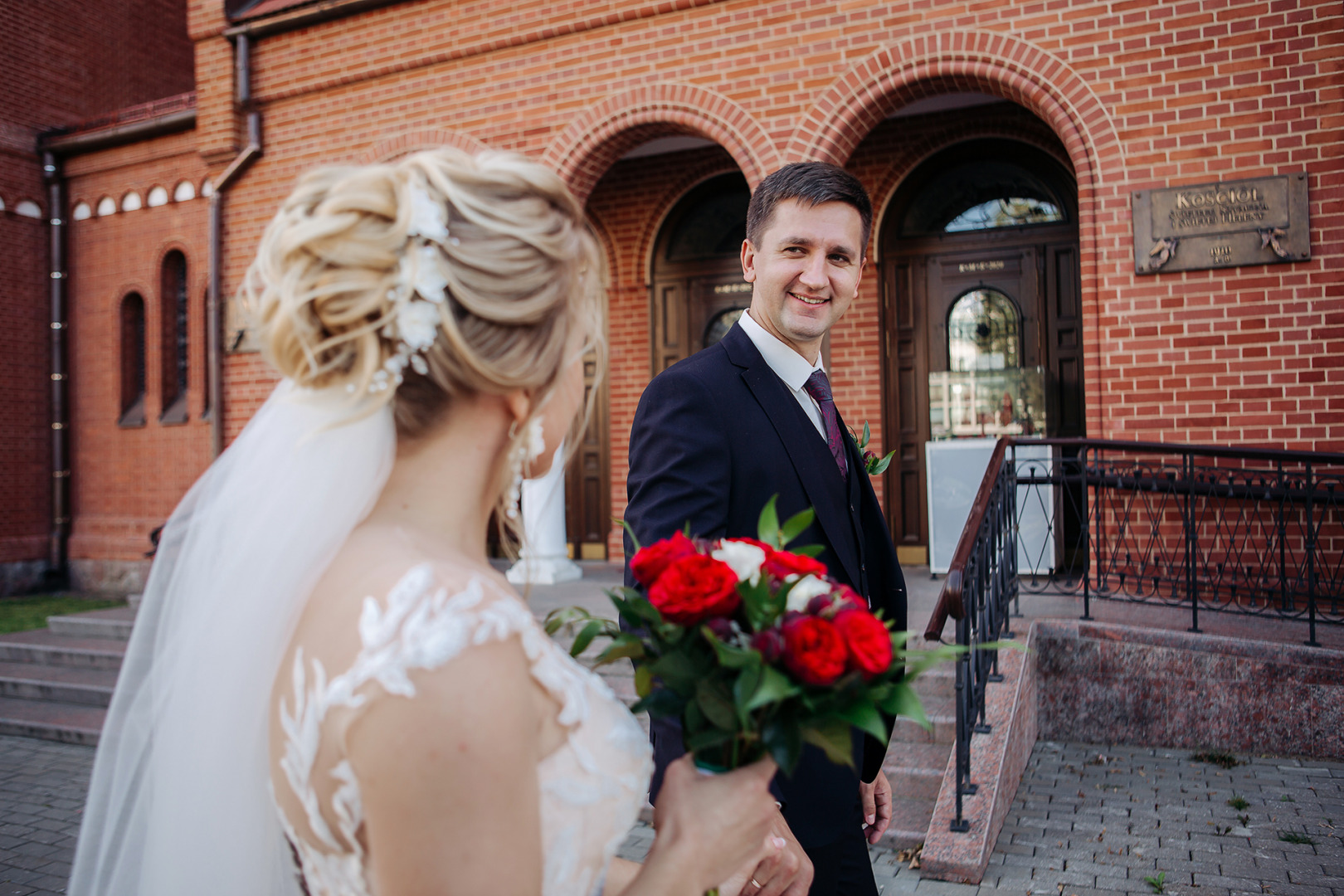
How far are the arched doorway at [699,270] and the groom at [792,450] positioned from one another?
736 centimetres

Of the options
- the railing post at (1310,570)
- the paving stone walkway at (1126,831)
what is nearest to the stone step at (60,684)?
the paving stone walkway at (1126,831)

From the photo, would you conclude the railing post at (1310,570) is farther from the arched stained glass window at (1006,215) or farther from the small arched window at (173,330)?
the small arched window at (173,330)

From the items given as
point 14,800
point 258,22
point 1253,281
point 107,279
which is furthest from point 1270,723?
point 107,279

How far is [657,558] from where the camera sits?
1.33m

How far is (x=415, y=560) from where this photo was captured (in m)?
1.15

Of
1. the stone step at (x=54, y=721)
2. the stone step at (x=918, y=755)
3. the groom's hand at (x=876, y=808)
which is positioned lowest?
the stone step at (x=54, y=721)

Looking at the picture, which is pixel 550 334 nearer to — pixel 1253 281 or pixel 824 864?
pixel 824 864

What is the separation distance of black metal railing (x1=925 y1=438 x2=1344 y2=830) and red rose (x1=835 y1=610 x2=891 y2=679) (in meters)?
3.87

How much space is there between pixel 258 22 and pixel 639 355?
208 inches

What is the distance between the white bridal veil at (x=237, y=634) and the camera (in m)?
1.27

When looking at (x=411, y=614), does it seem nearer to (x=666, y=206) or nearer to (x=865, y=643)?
(x=865, y=643)

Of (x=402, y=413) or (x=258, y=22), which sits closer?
(x=402, y=413)

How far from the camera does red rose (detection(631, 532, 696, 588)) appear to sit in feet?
4.35

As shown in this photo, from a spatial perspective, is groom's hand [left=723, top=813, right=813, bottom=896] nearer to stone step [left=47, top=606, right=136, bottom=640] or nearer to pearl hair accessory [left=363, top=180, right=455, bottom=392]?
pearl hair accessory [left=363, top=180, right=455, bottom=392]
